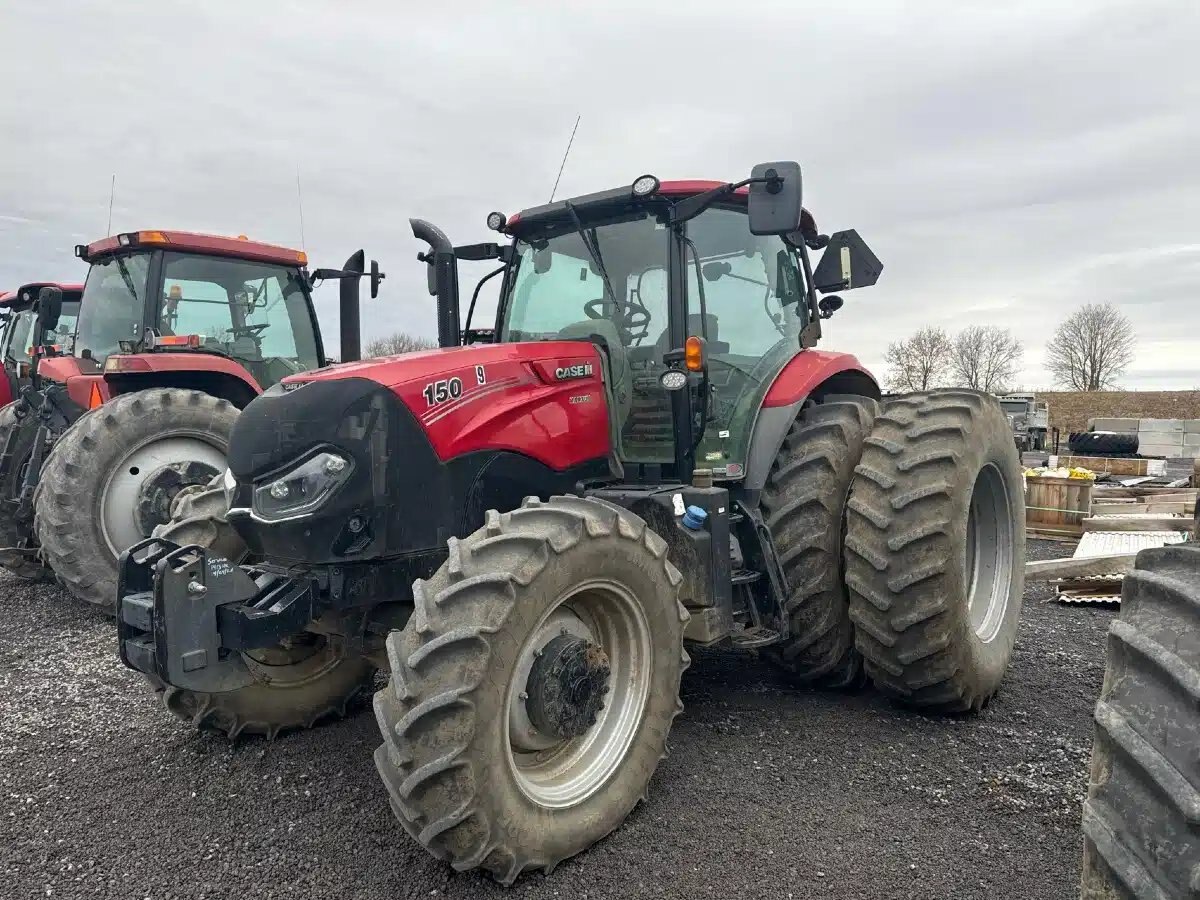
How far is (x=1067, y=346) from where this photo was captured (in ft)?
191

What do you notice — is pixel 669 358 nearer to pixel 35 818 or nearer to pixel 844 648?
pixel 844 648

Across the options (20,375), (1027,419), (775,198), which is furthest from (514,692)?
(1027,419)

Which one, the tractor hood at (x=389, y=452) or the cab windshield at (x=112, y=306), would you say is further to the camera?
the cab windshield at (x=112, y=306)

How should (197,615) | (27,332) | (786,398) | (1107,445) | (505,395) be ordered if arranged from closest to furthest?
(197,615) < (505,395) < (786,398) < (27,332) < (1107,445)

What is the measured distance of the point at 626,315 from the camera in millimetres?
3941

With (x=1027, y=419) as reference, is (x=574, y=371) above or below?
above

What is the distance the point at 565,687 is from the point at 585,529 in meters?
0.52

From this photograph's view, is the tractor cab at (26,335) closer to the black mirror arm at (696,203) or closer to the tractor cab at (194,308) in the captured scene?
the tractor cab at (194,308)

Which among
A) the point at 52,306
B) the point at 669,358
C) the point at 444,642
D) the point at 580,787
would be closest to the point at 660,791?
the point at 580,787

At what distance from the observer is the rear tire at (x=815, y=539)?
376cm

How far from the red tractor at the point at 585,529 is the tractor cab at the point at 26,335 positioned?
6.67 meters

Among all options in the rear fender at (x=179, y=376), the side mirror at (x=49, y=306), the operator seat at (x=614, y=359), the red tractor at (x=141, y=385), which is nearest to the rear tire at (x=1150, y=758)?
the operator seat at (x=614, y=359)

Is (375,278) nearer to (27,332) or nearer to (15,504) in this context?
(15,504)

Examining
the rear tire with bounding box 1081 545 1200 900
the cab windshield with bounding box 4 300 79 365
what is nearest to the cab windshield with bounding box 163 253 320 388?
the cab windshield with bounding box 4 300 79 365
